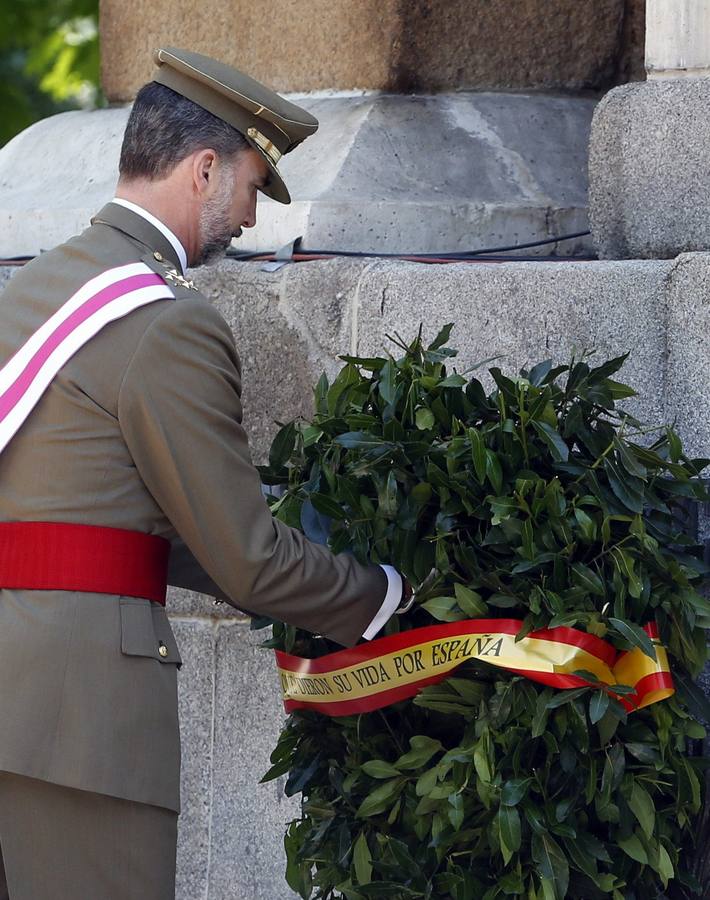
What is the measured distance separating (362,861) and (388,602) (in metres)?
0.43

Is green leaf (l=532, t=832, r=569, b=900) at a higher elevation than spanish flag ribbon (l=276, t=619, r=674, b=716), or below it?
below

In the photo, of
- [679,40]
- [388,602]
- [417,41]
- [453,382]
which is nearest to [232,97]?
[453,382]

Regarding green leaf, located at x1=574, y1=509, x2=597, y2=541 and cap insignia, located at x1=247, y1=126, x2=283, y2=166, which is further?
cap insignia, located at x1=247, y1=126, x2=283, y2=166

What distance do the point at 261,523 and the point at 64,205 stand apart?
2065 millimetres

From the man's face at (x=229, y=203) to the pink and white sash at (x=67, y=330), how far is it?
0.18m

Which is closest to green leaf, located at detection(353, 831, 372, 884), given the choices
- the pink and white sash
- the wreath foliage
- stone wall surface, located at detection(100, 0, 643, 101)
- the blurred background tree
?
the wreath foliage

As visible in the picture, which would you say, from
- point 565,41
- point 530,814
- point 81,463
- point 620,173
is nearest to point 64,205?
point 565,41

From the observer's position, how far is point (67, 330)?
257 cm

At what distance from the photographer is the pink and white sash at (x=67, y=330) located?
2545 millimetres

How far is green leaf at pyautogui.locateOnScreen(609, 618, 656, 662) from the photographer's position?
8.01 ft

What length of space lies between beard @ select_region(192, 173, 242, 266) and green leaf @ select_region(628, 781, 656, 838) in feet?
3.69

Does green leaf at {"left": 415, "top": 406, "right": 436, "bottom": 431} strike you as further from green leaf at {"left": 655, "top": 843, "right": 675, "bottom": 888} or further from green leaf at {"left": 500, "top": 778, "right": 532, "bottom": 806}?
green leaf at {"left": 655, "top": 843, "right": 675, "bottom": 888}

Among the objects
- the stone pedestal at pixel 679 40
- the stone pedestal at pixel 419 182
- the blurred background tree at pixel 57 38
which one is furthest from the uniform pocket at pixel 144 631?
the blurred background tree at pixel 57 38

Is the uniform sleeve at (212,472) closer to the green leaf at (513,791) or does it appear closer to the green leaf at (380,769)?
the green leaf at (380,769)
